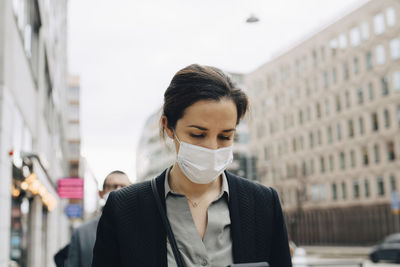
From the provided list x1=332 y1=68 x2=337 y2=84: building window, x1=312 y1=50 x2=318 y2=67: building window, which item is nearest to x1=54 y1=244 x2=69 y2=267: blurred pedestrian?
x1=332 y1=68 x2=337 y2=84: building window

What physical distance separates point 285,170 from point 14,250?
50410 mm

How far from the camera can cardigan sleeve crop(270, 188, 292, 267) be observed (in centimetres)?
206

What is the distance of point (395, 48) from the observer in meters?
46.8

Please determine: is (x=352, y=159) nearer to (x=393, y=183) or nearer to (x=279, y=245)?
(x=393, y=183)

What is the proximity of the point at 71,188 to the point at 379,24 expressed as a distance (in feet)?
117

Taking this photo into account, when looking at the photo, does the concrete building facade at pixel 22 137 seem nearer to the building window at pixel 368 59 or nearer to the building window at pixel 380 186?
the building window at pixel 380 186

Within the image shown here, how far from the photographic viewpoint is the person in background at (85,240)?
468 centimetres

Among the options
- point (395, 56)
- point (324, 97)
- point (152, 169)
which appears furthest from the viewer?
point (152, 169)

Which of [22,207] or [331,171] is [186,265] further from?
[331,171]

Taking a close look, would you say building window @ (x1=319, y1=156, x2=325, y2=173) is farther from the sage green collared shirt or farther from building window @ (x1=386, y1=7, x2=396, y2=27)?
the sage green collared shirt

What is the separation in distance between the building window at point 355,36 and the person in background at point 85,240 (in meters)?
49.8

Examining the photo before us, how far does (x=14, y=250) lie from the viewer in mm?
15234

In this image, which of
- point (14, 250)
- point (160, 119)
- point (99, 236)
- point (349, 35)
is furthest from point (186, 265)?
point (349, 35)

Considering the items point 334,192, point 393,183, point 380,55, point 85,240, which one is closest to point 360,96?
point 380,55
